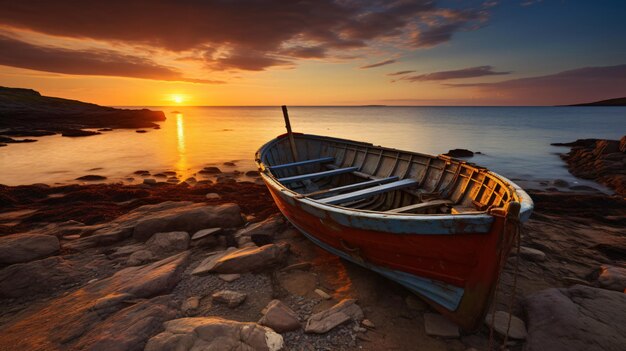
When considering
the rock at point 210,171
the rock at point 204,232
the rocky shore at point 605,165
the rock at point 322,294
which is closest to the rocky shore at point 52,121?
the rock at point 210,171

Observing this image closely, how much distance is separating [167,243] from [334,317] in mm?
4835

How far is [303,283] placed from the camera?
6.01 meters

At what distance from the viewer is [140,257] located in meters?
6.88

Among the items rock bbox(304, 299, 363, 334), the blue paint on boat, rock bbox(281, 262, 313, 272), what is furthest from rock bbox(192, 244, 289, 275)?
the blue paint on boat

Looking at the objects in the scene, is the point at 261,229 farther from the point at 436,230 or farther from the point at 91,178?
the point at 91,178

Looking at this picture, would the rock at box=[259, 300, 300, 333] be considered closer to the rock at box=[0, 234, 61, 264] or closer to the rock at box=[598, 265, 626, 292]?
the rock at box=[0, 234, 61, 264]

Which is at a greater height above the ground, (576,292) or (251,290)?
(576,292)

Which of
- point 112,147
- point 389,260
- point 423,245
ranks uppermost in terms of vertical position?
point 423,245

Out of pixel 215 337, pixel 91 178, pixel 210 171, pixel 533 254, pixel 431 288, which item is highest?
Result: pixel 431 288

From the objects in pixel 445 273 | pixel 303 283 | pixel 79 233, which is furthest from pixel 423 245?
pixel 79 233

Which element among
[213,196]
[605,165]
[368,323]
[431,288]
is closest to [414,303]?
[431,288]

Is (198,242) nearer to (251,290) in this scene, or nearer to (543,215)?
(251,290)

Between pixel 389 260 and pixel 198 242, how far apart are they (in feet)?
16.6

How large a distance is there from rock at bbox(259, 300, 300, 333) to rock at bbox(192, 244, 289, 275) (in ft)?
4.55
